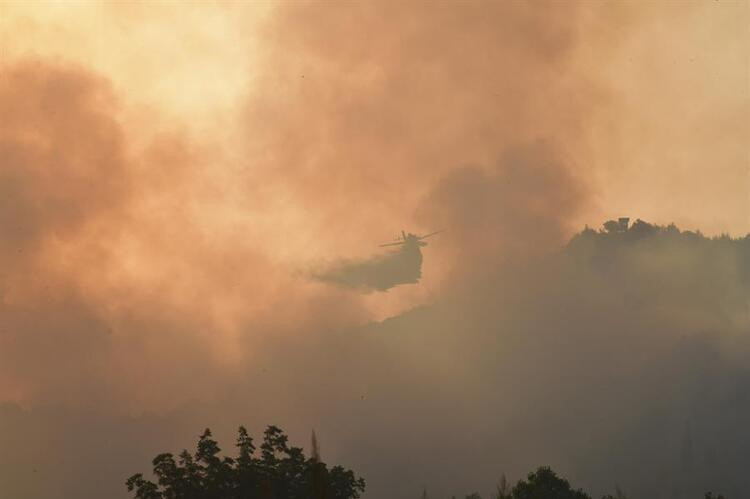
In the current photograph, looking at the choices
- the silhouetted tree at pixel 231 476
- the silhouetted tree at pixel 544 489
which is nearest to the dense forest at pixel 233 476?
the silhouetted tree at pixel 231 476

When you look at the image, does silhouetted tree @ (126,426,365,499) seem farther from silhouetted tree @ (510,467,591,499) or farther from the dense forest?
silhouetted tree @ (510,467,591,499)

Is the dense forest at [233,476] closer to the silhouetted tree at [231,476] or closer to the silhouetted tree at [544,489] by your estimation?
the silhouetted tree at [231,476]

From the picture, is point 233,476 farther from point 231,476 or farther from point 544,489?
point 544,489

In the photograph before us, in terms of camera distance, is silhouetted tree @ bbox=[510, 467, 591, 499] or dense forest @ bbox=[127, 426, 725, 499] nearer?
dense forest @ bbox=[127, 426, 725, 499]

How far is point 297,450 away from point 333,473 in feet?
17.5

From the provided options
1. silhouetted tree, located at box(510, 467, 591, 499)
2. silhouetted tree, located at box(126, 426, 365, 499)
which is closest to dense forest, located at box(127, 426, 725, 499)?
silhouetted tree, located at box(126, 426, 365, 499)

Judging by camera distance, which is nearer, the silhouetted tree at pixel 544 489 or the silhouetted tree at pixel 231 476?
the silhouetted tree at pixel 231 476

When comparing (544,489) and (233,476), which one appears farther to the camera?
(544,489)

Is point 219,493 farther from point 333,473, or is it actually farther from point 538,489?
point 538,489

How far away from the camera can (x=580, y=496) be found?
129m

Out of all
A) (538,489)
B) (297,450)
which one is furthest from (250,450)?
(538,489)

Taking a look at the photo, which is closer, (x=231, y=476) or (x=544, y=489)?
(x=231, y=476)

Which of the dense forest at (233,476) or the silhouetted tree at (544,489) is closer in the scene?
the dense forest at (233,476)

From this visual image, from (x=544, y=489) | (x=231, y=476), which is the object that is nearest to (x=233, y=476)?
(x=231, y=476)
